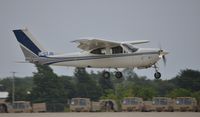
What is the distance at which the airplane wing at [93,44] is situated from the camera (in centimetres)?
6269

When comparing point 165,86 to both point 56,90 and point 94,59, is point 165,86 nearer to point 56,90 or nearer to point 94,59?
point 56,90

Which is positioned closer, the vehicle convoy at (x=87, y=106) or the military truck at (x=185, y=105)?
the military truck at (x=185, y=105)

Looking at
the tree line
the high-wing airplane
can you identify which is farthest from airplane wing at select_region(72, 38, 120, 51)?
the tree line

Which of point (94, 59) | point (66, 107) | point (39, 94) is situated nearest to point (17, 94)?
point (39, 94)

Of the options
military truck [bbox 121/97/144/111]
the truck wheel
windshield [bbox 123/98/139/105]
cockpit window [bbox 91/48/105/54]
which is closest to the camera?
cockpit window [bbox 91/48/105/54]

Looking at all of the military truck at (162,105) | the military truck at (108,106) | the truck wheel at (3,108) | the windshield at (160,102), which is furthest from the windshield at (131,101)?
the truck wheel at (3,108)

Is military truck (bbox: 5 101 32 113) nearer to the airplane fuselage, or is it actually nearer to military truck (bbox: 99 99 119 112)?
military truck (bbox: 99 99 119 112)

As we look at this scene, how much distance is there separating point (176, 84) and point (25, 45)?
55.8 meters

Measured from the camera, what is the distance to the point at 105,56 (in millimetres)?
63938

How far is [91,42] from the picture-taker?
6319cm

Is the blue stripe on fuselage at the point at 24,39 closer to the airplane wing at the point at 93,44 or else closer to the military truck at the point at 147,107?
the airplane wing at the point at 93,44

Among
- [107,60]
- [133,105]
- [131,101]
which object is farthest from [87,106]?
[107,60]

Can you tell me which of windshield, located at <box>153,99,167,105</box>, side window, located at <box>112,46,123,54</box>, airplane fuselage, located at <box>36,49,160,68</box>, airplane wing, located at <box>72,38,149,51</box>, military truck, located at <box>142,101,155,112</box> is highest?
airplane wing, located at <box>72,38,149,51</box>

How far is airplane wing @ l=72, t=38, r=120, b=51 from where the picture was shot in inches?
2468
